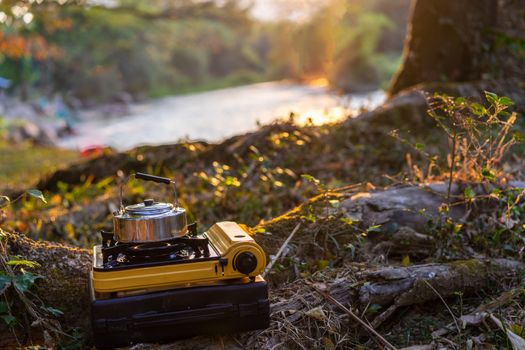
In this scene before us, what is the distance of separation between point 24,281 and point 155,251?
0.67m

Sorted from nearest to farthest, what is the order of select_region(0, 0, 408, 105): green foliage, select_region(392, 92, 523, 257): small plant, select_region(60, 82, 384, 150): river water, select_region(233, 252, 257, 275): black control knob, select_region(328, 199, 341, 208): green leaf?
1. select_region(233, 252, 257, 275): black control knob
2. select_region(392, 92, 523, 257): small plant
3. select_region(328, 199, 341, 208): green leaf
4. select_region(60, 82, 384, 150): river water
5. select_region(0, 0, 408, 105): green foliage

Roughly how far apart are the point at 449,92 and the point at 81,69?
3644 cm

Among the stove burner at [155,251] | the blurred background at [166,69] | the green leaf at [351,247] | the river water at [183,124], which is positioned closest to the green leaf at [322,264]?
the green leaf at [351,247]

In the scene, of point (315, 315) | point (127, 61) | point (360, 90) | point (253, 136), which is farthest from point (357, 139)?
point (127, 61)

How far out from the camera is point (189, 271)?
2.53 meters

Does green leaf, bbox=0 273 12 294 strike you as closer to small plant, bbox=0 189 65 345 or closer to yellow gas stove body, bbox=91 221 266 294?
small plant, bbox=0 189 65 345

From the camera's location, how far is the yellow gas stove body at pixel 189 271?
2459 mm

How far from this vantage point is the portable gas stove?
2.48 m

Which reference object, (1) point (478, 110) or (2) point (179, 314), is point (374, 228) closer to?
(1) point (478, 110)

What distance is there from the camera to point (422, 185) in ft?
12.9

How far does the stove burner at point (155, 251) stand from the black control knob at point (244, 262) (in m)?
0.13

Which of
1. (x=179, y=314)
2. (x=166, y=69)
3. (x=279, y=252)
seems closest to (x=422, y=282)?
(x=279, y=252)

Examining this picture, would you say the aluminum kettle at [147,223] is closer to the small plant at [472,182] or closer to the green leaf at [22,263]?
the green leaf at [22,263]

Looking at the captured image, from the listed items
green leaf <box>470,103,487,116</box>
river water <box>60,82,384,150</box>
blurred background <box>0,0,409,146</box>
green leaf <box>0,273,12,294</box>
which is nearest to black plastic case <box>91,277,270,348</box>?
green leaf <box>0,273,12,294</box>
